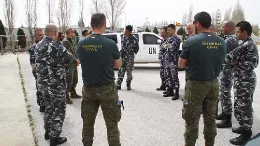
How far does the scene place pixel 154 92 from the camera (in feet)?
25.0

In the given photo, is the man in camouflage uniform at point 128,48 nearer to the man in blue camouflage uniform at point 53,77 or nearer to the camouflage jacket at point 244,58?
the man in blue camouflage uniform at point 53,77

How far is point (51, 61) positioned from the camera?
3943mm

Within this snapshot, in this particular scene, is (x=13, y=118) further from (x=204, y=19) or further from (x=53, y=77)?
(x=204, y=19)

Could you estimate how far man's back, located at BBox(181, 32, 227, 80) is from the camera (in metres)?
3.17

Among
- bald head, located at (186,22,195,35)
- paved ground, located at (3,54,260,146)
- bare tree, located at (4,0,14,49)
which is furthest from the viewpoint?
bare tree, located at (4,0,14,49)

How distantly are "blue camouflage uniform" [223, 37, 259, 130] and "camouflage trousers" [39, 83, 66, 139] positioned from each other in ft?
8.82

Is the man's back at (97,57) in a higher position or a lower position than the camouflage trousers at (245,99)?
higher

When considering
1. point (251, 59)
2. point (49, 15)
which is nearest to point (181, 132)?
point (251, 59)

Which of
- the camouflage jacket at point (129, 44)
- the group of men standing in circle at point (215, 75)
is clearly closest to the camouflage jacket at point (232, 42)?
the group of men standing in circle at point (215, 75)

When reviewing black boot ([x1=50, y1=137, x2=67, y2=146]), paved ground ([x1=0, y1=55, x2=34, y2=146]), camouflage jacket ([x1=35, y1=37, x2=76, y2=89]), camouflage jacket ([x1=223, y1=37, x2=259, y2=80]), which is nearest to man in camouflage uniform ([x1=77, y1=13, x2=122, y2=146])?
camouflage jacket ([x1=35, y1=37, x2=76, y2=89])

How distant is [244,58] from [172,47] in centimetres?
292

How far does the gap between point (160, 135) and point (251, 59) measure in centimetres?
189

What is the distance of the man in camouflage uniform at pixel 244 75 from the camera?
3918 millimetres

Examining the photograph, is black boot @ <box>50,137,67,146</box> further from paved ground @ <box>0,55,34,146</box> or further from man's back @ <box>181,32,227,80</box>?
man's back @ <box>181,32,227,80</box>
